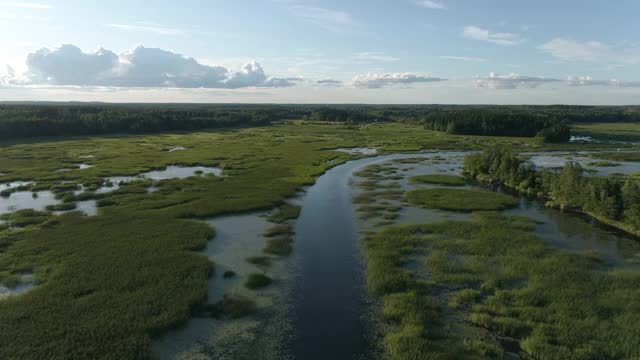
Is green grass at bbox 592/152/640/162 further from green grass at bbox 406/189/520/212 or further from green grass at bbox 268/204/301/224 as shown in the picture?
green grass at bbox 268/204/301/224

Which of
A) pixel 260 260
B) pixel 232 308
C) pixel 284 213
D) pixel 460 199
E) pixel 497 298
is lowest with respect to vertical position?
pixel 232 308

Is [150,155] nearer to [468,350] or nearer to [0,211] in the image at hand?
[0,211]

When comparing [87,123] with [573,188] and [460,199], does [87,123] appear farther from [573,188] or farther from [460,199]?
[573,188]

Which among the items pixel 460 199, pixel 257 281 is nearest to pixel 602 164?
pixel 460 199

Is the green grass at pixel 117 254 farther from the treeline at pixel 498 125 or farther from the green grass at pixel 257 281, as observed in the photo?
the treeline at pixel 498 125

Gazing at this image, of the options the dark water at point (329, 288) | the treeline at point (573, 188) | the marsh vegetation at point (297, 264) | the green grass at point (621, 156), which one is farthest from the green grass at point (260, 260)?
the green grass at point (621, 156)

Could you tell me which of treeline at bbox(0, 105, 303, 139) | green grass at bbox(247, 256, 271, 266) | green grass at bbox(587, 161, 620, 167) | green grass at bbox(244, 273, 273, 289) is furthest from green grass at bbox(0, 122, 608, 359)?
treeline at bbox(0, 105, 303, 139)
